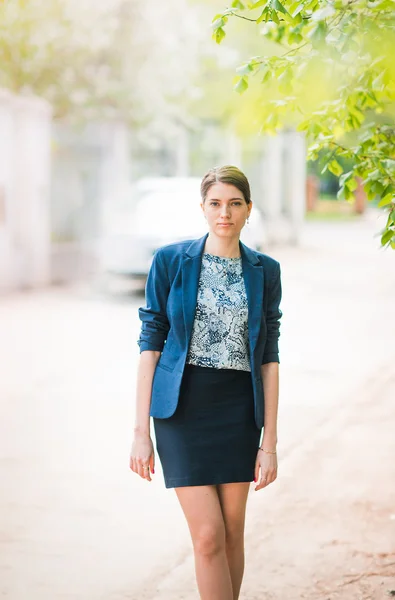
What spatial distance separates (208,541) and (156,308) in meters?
0.83

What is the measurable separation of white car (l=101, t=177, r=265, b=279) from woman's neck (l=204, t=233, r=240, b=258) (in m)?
11.4

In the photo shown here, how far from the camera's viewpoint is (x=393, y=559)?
471 cm

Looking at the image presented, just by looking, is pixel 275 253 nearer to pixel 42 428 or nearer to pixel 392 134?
Result: pixel 42 428

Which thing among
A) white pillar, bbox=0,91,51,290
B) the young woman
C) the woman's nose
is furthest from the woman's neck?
white pillar, bbox=0,91,51,290

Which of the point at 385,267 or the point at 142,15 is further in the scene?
the point at 385,267

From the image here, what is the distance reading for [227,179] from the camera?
3.26m

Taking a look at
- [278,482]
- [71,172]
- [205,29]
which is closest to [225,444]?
[278,482]

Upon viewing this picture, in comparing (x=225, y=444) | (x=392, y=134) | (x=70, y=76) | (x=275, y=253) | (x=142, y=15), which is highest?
(x=142, y=15)

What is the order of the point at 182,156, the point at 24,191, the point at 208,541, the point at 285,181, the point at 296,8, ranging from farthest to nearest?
1. the point at 285,181
2. the point at 182,156
3. the point at 24,191
4. the point at 296,8
5. the point at 208,541

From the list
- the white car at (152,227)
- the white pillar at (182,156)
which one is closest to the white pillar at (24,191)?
the white car at (152,227)

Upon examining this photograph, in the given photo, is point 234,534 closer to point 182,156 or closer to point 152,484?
point 152,484

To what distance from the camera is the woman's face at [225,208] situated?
128 inches

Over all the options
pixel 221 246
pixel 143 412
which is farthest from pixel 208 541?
pixel 221 246

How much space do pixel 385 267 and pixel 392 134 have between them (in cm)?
1656
